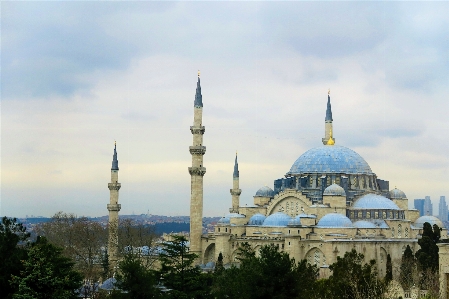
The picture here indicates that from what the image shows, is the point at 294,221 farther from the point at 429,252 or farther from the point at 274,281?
the point at 274,281

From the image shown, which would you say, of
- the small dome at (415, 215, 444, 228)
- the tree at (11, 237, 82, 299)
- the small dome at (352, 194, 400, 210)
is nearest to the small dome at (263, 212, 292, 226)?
the small dome at (352, 194, 400, 210)

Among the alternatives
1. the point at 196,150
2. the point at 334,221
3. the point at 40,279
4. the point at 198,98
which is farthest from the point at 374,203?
the point at 40,279

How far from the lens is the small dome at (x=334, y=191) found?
41.6m

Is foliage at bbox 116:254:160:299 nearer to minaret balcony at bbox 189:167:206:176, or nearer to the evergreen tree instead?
the evergreen tree

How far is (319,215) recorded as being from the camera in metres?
40.6

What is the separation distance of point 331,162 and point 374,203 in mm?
4466

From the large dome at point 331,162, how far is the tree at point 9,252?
2523 centimetres

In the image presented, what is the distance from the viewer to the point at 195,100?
135 ft

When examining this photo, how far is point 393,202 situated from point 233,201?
1070 cm

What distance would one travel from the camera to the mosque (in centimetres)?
3809

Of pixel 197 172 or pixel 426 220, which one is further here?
pixel 426 220

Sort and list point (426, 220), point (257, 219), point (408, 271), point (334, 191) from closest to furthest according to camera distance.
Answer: point (408, 271)
point (334, 191)
point (257, 219)
point (426, 220)

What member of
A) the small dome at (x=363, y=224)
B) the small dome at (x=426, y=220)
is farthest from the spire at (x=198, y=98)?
the small dome at (x=426, y=220)

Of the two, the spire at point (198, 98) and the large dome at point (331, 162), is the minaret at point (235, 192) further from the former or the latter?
the spire at point (198, 98)
